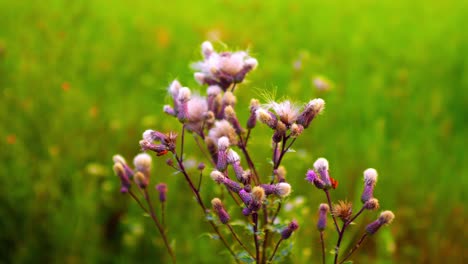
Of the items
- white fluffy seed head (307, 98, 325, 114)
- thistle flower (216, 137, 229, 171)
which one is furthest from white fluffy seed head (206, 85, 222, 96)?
white fluffy seed head (307, 98, 325, 114)

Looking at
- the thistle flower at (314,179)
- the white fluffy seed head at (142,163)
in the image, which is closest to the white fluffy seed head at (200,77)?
the white fluffy seed head at (142,163)

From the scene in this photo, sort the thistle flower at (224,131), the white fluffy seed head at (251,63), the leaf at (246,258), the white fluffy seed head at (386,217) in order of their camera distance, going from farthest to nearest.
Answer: the white fluffy seed head at (251,63), the thistle flower at (224,131), the leaf at (246,258), the white fluffy seed head at (386,217)

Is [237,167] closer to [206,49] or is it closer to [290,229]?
Result: [290,229]

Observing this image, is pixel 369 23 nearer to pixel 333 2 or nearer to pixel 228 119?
pixel 333 2

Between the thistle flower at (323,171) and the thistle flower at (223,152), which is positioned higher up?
the thistle flower at (223,152)

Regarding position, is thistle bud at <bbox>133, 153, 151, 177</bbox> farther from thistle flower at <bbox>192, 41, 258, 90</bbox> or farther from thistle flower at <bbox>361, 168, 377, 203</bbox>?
thistle flower at <bbox>361, 168, 377, 203</bbox>

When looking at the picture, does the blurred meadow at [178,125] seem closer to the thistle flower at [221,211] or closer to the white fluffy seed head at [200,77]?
the white fluffy seed head at [200,77]
